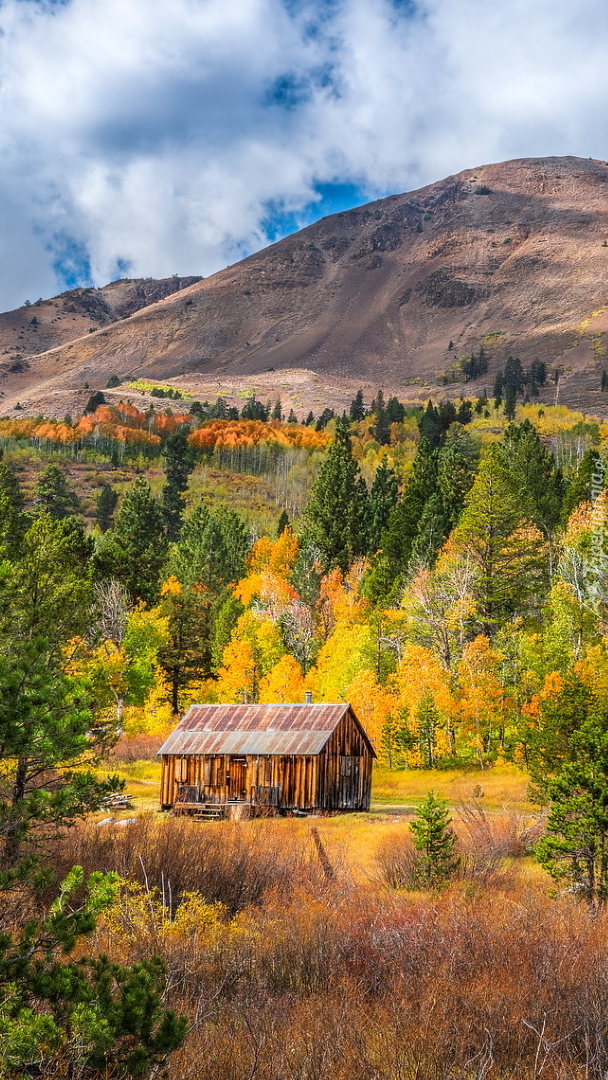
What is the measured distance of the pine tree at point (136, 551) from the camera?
58.7m

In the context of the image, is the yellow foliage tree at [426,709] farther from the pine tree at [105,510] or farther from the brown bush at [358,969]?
the pine tree at [105,510]

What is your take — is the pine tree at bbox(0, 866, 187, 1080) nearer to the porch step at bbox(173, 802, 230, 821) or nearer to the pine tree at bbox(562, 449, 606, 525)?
the porch step at bbox(173, 802, 230, 821)

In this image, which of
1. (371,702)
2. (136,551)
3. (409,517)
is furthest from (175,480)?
(371,702)

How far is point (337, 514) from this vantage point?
78.1 metres

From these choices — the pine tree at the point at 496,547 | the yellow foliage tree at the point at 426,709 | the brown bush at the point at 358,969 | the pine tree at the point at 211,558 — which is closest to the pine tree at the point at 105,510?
the pine tree at the point at 211,558

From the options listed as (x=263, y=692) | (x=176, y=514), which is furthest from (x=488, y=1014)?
(x=176, y=514)

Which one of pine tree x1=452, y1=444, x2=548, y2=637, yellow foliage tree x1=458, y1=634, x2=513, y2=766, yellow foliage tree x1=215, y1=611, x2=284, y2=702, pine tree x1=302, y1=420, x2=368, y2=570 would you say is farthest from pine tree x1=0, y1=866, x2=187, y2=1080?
pine tree x1=302, y1=420, x2=368, y2=570

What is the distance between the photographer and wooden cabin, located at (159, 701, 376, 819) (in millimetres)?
35719

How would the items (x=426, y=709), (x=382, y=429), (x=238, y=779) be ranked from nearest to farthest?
1. (x=238, y=779)
2. (x=426, y=709)
3. (x=382, y=429)

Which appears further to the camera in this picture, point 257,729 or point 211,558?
point 211,558

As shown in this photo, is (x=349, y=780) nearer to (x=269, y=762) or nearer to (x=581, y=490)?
(x=269, y=762)

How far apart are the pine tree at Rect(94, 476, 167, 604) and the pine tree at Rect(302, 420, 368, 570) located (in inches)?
577

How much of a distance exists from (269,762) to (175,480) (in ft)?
323

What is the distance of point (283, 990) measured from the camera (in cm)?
1474
